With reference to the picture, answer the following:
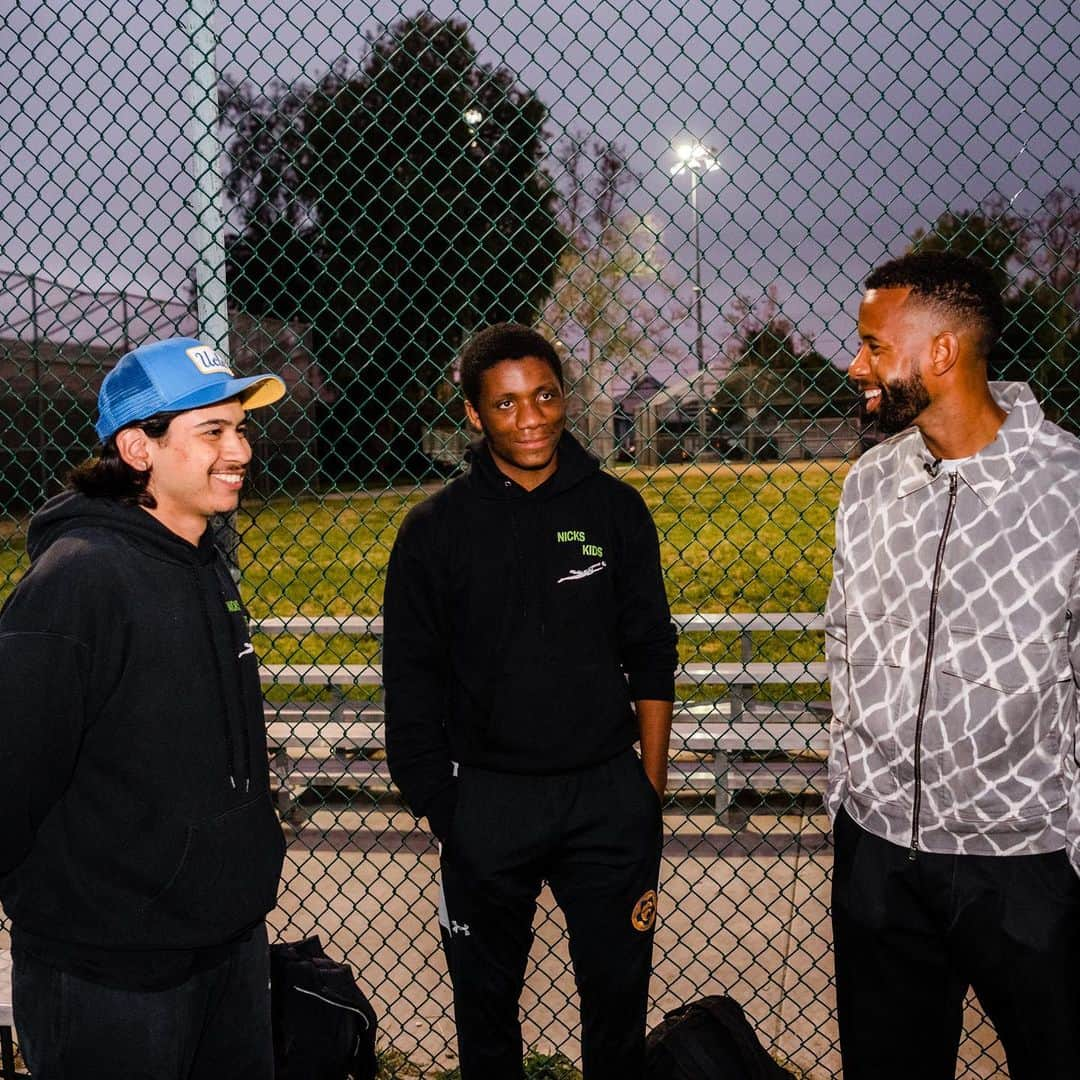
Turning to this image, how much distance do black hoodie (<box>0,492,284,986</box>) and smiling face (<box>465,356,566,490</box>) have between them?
2.77 feet

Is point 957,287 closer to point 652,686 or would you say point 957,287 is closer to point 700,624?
point 652,686

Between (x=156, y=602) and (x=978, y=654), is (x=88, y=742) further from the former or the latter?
(x=978, y=654)

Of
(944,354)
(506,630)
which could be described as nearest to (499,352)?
(506,630)

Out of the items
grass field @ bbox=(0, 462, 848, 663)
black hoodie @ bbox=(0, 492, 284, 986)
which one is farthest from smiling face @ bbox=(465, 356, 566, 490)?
grass field @ bbox=(0, 462, 848, 663)

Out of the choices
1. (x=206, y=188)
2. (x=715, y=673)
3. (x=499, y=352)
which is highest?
(x=206, y=188)

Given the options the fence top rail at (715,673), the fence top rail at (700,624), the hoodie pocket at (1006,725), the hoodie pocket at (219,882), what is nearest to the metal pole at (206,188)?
the hoodie pocket at (219,882)

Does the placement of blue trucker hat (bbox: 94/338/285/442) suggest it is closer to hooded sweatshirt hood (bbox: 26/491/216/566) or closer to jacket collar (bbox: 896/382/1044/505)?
hooded sweatshirt hood (bbox: 26/491/216/566)

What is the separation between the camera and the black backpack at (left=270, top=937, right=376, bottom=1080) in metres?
2.59

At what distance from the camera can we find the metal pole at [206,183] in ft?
9.92

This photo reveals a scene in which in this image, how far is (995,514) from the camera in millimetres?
2197

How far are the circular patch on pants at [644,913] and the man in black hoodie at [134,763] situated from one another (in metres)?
0.90

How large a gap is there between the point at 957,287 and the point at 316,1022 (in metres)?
2.40

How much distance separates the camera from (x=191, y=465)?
2.11 meters

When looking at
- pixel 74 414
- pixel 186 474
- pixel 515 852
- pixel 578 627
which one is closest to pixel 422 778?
pixel 515 852
